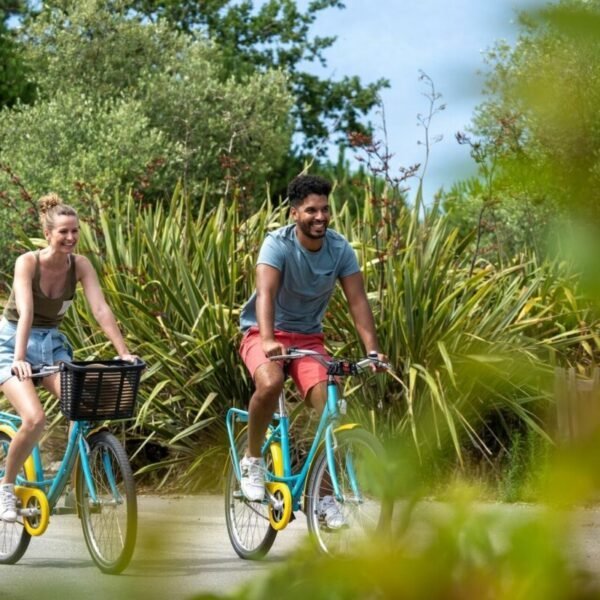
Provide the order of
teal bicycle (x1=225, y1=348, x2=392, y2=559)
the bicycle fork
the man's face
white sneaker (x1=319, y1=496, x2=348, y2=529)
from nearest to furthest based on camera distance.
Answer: white sneaker (x1=319, y1=496, x2=348, y2=529), the bicycle fork, teal bicycle (x1=225, y1=348, x2=392, y2=559), the man's face

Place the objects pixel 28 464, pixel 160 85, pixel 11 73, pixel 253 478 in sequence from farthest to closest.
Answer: pixel 11 73 → pixel 160 85 → pixel 28 464 → pixel 253 478

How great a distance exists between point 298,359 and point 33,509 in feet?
4.46

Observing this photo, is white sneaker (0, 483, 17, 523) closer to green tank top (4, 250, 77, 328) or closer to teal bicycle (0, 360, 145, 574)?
teal bicycle (0, 360, 145, 574)

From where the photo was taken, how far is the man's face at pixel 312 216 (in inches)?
246

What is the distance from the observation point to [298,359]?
6340 mm

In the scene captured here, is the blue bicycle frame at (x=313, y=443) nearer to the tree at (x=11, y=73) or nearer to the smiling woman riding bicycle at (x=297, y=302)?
the smiling woman riding bicycle at (x=297, y=302)

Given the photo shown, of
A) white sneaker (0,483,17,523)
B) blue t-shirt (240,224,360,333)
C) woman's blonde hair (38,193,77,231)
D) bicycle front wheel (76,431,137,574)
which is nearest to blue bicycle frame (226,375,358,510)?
blue t-shirt (240,224,360,333)

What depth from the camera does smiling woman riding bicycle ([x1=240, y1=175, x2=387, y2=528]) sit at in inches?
245

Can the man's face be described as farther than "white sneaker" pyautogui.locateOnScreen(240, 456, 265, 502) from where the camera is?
No

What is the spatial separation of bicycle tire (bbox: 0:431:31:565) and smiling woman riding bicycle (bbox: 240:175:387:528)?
41.2 inches

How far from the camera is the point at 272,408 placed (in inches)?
247

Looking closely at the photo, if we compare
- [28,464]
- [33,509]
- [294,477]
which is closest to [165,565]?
[294,477]

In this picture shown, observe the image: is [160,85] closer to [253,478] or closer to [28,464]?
[28,464]

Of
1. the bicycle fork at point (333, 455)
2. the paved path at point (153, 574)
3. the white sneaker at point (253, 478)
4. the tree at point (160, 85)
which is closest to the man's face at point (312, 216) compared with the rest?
the bicycle fork at point (333, 455)
